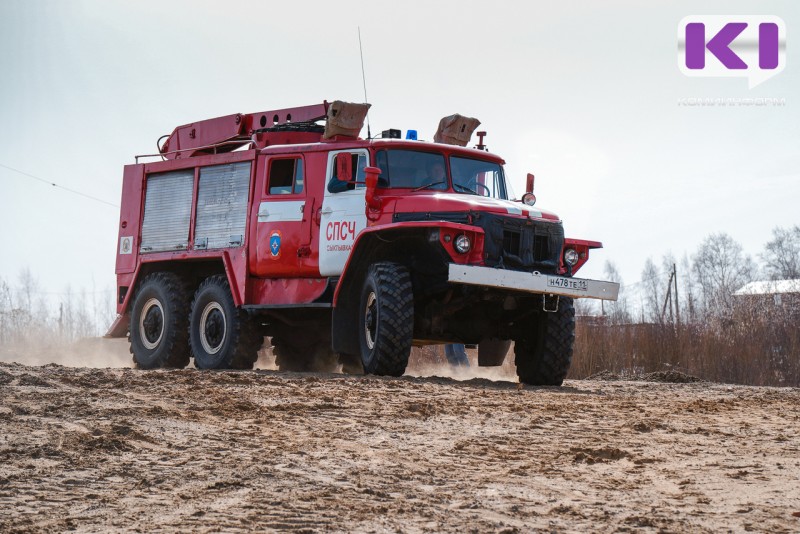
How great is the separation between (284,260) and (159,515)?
7859 millimetres

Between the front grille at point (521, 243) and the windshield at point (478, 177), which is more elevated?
the windshield at point (478, 177)

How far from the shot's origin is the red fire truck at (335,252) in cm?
1069

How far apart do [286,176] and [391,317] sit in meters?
3.02

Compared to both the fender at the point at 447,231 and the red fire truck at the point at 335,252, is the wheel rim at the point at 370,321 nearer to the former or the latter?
the red fire truck at the point at 335,252

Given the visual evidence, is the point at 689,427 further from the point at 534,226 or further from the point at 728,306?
the point at 728,306

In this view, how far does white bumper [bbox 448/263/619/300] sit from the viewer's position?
9.98 metres

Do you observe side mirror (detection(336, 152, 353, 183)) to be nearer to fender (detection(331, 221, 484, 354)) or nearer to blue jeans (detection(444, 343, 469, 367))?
fender (detection(331, 221, 484, 354))

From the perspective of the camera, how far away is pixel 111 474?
17.6 feet

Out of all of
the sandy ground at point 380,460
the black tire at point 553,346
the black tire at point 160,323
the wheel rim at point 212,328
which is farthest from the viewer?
the black tire at point 160,323

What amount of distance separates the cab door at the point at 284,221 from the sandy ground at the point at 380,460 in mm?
3168

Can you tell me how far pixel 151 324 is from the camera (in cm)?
1422

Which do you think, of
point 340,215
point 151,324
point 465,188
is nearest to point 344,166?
point 340,215

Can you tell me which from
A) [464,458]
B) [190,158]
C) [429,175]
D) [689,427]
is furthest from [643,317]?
[464,458]

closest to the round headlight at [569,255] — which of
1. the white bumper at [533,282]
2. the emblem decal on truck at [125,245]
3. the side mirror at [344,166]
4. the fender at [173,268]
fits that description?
the white bumper at [533,282]
